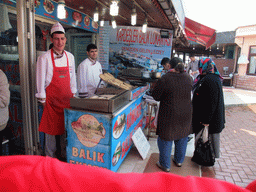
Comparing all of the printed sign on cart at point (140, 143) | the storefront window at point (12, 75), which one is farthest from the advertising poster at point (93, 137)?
the storefront window at point (12, 75)

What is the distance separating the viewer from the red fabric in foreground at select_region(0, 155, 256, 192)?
0.53 meters

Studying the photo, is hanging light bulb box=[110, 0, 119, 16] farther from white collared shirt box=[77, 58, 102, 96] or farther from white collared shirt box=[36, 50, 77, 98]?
white collared shirt box=[36, 50, 77, 98]

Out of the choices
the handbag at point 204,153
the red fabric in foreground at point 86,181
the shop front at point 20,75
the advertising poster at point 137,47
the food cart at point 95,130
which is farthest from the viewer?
the advertising poster at point 137,47

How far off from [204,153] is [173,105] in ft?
3.69

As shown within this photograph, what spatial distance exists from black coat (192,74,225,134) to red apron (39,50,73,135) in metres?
2.16

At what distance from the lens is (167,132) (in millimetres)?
2787

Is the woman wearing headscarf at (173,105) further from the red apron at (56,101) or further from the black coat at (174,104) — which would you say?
the red apron at (56,101)

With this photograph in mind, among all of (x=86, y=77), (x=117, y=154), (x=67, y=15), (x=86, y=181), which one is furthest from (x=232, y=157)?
(x=67, y=15)

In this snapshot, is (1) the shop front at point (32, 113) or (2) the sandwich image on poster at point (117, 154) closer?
(1) the shop front at point (32, 113)

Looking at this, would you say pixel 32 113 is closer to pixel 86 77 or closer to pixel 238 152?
pixel 86 77

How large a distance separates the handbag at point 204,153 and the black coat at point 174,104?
478mm

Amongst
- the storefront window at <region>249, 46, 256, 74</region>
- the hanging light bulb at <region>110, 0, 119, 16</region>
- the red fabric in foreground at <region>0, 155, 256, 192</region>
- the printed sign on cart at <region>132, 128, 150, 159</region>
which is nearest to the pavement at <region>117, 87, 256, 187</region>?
the printed sign on cart at <region>132, 128, 150, 159</region>

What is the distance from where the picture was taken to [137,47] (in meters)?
6.86

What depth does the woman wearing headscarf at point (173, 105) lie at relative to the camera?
2.66 m
